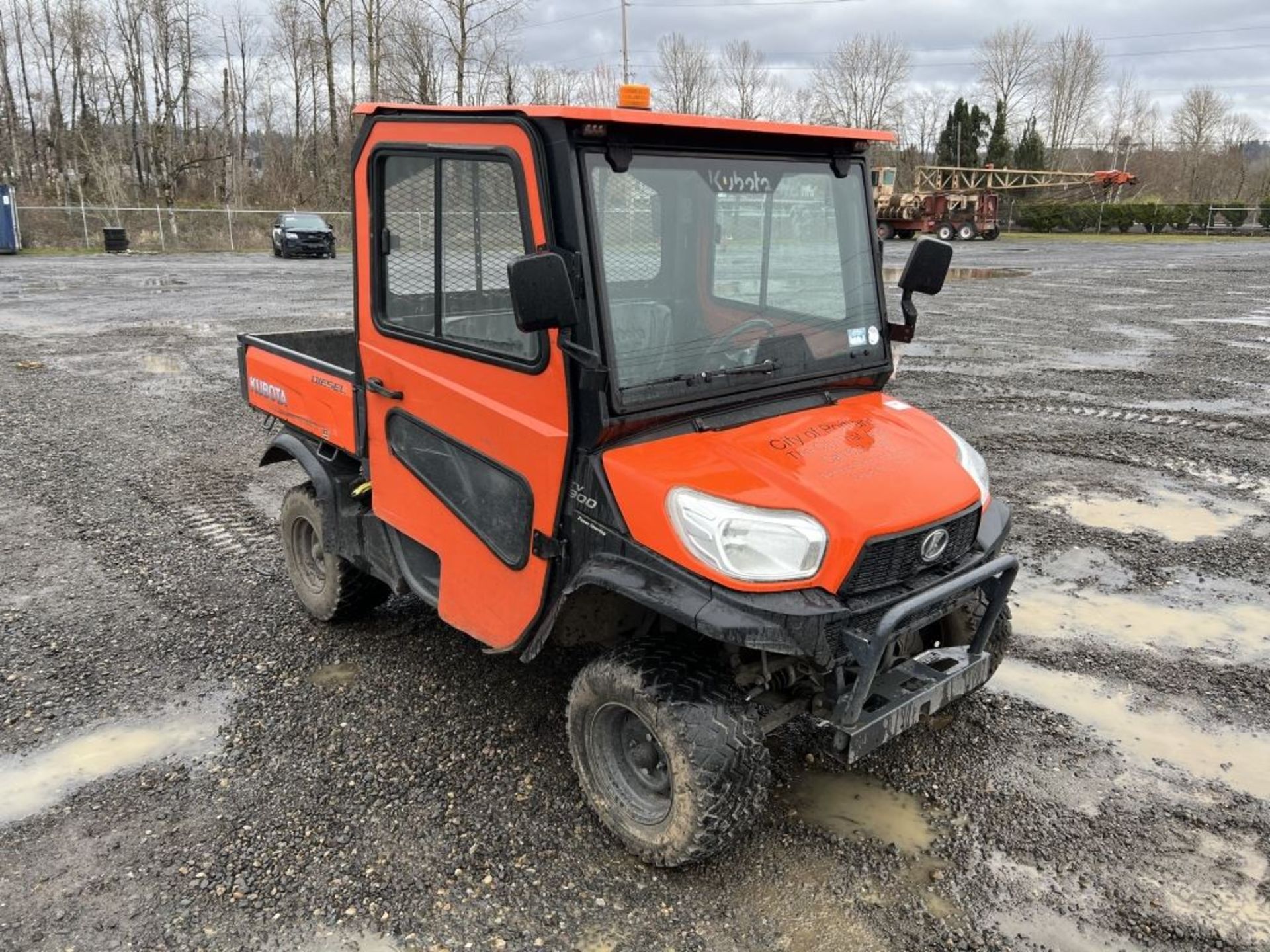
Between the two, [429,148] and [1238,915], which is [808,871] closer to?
[1238,915]

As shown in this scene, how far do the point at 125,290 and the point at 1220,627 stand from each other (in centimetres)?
1962

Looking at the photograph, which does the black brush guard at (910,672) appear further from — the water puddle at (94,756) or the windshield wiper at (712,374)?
the water puddle at (94,756)

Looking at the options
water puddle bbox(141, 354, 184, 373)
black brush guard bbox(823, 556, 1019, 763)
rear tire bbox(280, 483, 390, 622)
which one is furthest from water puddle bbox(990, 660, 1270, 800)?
water puddle bbox(141, 354, 184, 373)

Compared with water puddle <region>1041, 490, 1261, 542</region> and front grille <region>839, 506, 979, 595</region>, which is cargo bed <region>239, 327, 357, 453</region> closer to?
front grille <region>839, 506, 979, 595</region>

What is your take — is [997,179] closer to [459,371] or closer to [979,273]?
[979,273]

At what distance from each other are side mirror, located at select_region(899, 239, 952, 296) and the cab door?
60.9 inches

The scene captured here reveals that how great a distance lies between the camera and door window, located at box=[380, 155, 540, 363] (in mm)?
3090

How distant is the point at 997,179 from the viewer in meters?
44.4

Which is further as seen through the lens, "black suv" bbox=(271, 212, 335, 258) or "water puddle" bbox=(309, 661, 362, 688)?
"black suv" bbox=(271, 212, 335, 258)

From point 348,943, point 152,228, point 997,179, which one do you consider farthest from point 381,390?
point 997,179

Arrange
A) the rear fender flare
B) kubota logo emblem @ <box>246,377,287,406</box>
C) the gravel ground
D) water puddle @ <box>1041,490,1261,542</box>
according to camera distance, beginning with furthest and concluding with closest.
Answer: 1. water puddle @ <box>1041,490,1261,542</box>
2. kubota logo emblem @ <box>246,377,287,406</box>
3. the rear fender flare
4. the gravel ground

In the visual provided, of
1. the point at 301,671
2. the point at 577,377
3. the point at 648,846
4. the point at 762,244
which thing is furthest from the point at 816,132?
the point at 301,671

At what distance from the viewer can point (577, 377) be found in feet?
9.65

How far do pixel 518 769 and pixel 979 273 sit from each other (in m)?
23.1
